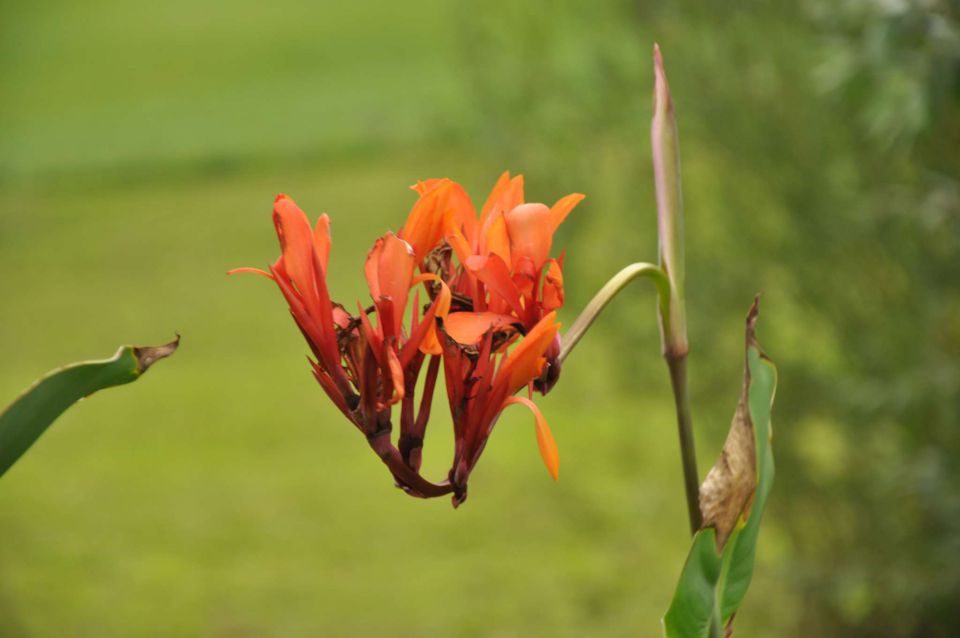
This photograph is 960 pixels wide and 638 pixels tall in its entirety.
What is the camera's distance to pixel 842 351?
1880 mm

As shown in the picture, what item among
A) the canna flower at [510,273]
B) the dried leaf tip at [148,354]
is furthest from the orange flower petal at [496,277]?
the dried leaf tip at [148,354]

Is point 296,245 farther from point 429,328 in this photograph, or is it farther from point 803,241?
point 803,241

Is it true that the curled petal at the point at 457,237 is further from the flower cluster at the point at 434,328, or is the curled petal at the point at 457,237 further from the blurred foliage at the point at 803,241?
the blurred foliage at the point at 803,241

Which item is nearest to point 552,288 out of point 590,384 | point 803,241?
point 803,241

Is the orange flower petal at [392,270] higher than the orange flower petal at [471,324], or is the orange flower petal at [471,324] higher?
the orange flower petal at [392,270]

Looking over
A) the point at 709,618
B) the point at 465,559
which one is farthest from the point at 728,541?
the point at 465,559

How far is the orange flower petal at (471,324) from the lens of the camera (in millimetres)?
393

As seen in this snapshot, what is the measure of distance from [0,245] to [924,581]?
15.5 ft

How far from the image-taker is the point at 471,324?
1.30ft

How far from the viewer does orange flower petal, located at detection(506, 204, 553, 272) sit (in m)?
0.40

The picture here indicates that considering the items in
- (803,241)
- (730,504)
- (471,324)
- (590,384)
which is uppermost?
(471,324)

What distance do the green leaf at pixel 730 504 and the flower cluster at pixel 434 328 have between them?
98 millimetres

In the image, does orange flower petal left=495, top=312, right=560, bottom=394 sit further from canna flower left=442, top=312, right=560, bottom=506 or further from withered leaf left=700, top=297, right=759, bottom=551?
withered leaf left=700, top=297, right=759, bottom=551

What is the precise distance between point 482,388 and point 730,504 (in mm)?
134
